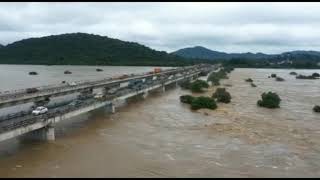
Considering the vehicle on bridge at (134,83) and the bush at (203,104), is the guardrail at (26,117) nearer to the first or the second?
the bush at (203,104)

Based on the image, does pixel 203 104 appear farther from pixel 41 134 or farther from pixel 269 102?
pixel 41 134

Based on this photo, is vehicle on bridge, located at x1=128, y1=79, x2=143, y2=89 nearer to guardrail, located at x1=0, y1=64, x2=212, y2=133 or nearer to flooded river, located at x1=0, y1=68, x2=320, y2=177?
flooded river, located at x1=0, y1=68, x2=320, y2=177

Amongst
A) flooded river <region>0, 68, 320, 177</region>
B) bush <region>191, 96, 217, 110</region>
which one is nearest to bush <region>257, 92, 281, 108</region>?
flooded river <region>0, 68, 320, 177</region>

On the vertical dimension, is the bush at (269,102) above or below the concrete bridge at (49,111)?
below

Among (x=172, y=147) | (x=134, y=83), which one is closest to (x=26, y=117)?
(x=172, y=147)

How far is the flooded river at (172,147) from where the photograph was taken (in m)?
27.5

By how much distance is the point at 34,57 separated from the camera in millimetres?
195000

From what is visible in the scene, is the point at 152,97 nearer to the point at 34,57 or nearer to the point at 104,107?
the point at 104,107

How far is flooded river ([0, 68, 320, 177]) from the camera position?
27531 millimetres

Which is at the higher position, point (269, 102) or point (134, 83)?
point (134, 83)

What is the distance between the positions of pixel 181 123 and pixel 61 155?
55.0ft

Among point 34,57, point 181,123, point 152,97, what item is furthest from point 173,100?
point 34,57

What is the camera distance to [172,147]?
33656mm

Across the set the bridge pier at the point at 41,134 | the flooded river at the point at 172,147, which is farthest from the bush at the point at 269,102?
the bridge pier at the point at 41,134
